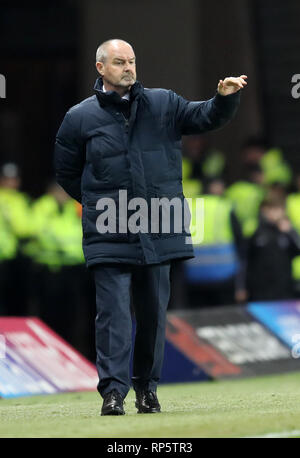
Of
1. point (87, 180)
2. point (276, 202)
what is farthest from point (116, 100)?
point (276, 202)

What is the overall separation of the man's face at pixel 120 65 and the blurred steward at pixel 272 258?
7.41 meters

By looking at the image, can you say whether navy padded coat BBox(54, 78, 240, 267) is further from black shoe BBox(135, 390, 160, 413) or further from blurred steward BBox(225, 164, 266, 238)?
blurred steward BBox(225, 164, 266, 238)

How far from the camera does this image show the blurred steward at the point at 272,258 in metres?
16.3

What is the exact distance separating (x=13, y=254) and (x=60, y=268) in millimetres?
611

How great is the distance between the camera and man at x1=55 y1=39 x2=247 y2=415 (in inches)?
357

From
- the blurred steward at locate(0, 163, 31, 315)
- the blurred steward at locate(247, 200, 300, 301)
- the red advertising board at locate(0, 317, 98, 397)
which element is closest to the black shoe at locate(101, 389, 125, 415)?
the red advertising board at locate(0, 317, 98, 397)

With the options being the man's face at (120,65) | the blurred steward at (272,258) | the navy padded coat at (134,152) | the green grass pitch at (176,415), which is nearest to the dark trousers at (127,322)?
Result: the navy padded coat at (134,152)

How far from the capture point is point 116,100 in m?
9.12

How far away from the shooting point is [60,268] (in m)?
16.7

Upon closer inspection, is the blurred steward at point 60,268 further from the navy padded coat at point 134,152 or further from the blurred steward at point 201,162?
the navy padded coat at point 134,152
